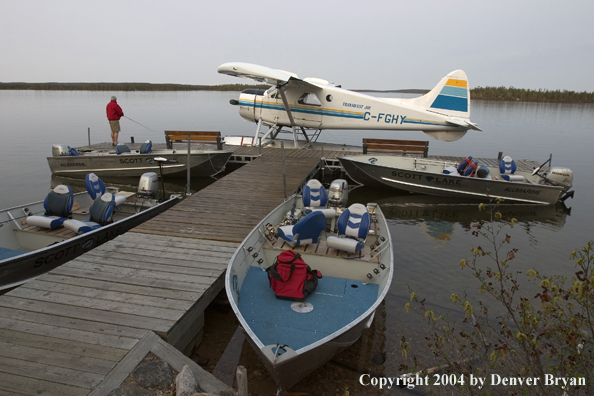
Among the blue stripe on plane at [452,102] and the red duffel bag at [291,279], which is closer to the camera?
the red duffel bag at [291,279]

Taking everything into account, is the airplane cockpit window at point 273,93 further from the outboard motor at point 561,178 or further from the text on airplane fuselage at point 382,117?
the outboard motor at point 561,178

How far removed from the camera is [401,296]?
6.32 meters

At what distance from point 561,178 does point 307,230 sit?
9635 millimetres

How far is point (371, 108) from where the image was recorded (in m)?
14.6

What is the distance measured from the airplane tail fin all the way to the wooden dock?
10.6 m

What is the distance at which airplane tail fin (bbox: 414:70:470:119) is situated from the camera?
1434 centimetres

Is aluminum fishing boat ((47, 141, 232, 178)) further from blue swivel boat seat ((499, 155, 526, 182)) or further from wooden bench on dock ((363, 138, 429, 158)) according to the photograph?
blue swivel boat seat ((499, 155, 526, 182))

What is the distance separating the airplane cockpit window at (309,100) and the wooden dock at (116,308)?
29.6 ft

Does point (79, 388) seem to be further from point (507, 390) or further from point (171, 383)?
point (507, 390)

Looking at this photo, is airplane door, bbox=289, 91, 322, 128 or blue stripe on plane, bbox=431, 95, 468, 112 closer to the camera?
blue stripe on plane, bbox=431, 95, 468, 112

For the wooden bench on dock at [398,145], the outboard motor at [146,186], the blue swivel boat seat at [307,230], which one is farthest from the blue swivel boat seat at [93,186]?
the wooden bench on dock at [398,145]

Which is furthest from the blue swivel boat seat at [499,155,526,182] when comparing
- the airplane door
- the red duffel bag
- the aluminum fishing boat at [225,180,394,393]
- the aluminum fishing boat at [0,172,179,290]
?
the aluminum fishing boat at [0,172,179,290]

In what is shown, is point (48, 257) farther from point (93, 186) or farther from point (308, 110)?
point (308, 110)

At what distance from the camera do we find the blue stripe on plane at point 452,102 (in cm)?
1440
